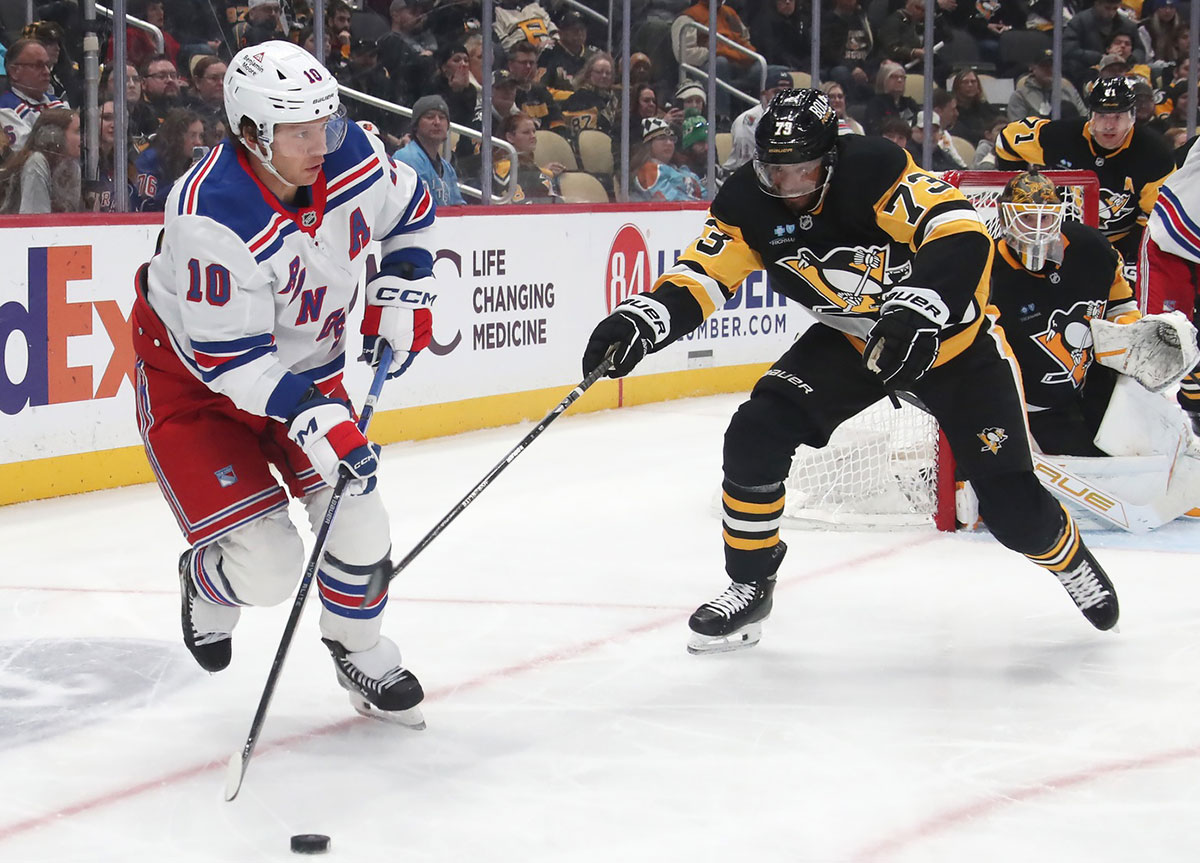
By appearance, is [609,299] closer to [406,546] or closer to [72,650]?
[406,546]

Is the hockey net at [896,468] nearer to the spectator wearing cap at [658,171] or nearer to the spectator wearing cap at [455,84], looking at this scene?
the spectator wearing cap at [455,84]

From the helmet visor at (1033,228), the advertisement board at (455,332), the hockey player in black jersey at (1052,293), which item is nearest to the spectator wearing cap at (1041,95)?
the advertisement board at (455,332)

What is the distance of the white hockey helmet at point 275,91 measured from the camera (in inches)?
92.8

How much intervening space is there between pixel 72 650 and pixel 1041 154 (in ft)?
13.2

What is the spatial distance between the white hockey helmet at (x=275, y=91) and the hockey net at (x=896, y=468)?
2.30 metres

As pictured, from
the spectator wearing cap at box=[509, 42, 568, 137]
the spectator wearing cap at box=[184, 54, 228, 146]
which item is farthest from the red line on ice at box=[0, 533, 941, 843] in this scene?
the spectator wearing cap at box=[509, 42, 568, 137]

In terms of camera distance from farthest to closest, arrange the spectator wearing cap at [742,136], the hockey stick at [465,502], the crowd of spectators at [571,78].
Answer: the spectator wearing cap at [742,136], the crowd of spectators at [571,78], the hockey stick at [465,502]

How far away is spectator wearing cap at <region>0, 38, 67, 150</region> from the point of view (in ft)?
15.3

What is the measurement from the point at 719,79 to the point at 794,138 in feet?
16.4

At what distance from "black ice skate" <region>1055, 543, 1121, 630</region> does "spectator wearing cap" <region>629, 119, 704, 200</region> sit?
170 inches

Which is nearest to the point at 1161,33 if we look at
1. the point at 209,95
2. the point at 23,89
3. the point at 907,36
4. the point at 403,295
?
the point at 907,36

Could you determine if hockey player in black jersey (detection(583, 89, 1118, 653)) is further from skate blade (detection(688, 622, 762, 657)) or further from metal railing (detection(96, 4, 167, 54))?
metal railing (detection(96, 4, 167, 54))

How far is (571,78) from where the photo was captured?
6.89 meters

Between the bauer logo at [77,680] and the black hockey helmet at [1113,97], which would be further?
the black hockey helmet at [1113,97]
